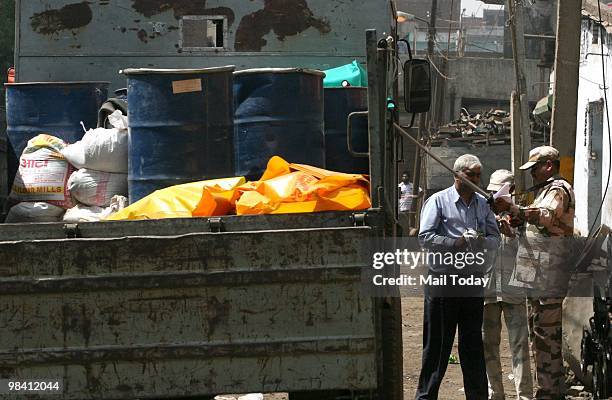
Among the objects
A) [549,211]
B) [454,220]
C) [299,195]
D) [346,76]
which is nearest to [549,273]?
[549,211]

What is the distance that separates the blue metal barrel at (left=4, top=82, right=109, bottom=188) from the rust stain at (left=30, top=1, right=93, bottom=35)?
1.27 m

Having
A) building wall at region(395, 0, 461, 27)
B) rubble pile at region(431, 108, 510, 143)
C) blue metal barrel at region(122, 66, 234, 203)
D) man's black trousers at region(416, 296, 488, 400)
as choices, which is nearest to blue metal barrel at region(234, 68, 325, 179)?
blue metal barrel at region(122, 66, 234, 203)

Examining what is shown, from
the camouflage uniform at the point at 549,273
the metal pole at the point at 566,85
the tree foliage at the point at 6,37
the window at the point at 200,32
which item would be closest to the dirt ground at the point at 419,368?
the camouflage uniform at the point at 549,273

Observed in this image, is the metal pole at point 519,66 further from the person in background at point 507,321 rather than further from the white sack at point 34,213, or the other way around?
the white sack at point 34,213

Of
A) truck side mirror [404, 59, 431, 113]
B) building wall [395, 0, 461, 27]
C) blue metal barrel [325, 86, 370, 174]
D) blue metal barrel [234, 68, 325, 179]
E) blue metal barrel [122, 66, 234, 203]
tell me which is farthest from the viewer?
building wall [395, 0, 461, 27]

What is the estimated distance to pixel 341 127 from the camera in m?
6.30

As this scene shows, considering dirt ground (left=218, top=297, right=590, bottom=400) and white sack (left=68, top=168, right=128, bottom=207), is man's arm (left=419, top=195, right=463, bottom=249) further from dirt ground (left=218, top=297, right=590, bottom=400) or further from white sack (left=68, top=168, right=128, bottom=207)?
white sack (left=68, top=168, right=128, bottom=207)

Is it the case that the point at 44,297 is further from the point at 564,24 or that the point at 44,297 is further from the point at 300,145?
the point at 564,24

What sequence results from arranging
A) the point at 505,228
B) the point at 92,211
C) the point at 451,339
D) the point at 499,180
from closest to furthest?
the point at 92,211
the point at 451,339
the point at 505,228
the point at 499,180

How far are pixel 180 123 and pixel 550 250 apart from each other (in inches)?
118

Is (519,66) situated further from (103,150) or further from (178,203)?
(178,203)

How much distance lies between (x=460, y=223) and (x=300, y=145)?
1755 mm

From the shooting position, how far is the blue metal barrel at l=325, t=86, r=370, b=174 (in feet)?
20.5

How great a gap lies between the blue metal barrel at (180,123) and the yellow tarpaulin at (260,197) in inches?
9.9
